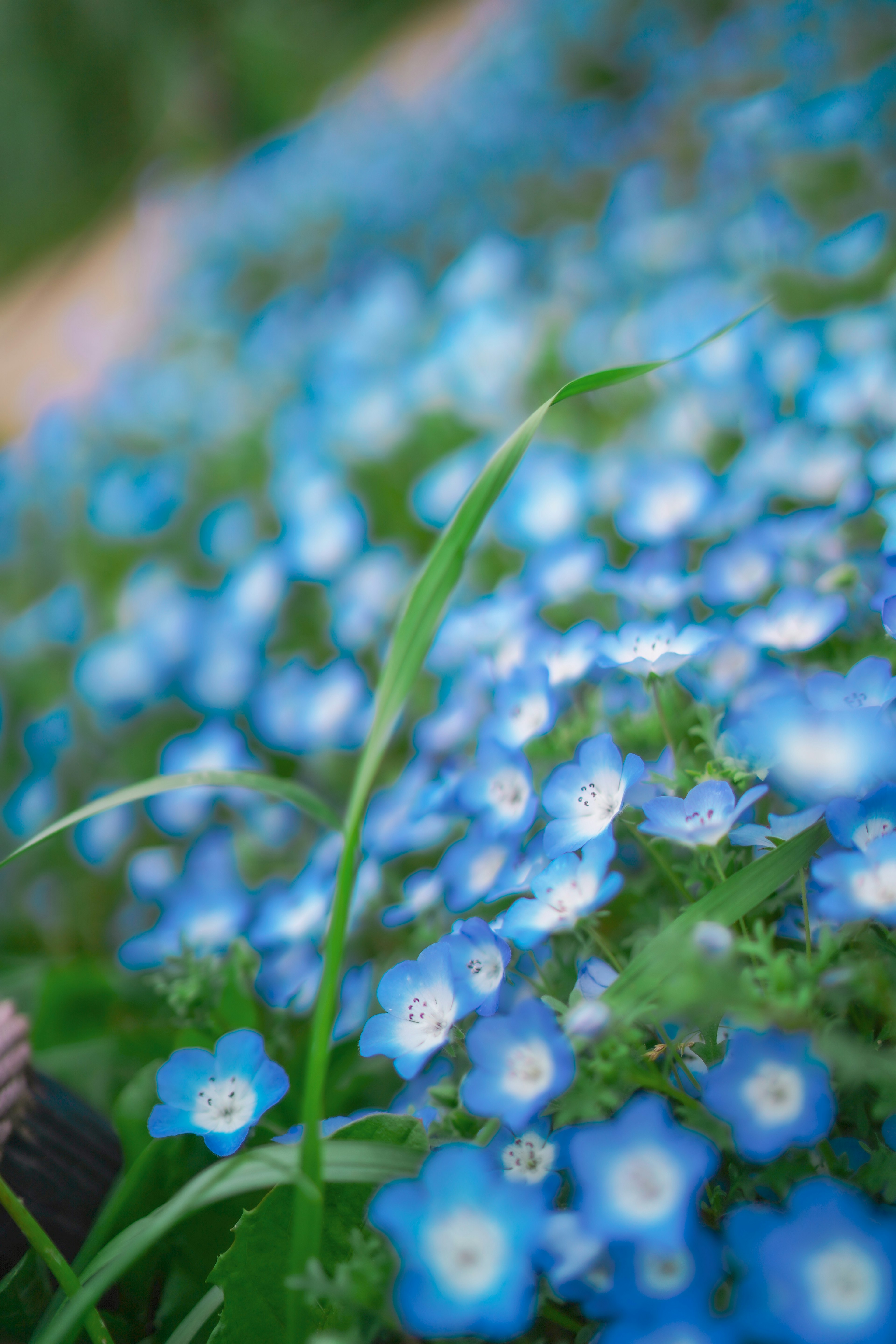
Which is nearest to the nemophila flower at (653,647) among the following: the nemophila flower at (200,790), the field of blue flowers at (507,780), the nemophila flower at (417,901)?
the field of blue flowers at (507,780)

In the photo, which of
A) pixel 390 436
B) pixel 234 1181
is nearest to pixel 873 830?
pixel 234 1181

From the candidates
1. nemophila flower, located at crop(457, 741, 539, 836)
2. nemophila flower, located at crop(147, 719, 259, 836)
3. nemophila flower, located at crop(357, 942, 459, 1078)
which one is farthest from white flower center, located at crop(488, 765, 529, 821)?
nemophila flower, located at crop(147, 719, 259, 836)

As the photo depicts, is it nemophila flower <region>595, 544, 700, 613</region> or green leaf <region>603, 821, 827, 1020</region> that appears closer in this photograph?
green leaf <region>603, 821, 827, 1020</region>

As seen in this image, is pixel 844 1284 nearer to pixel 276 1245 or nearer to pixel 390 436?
pixel 276 1245

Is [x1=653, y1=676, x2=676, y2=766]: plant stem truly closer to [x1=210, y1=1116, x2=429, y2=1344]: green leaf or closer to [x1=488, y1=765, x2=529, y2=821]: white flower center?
[x1=488, y1=765, x2=529, y2=821]: white flower center

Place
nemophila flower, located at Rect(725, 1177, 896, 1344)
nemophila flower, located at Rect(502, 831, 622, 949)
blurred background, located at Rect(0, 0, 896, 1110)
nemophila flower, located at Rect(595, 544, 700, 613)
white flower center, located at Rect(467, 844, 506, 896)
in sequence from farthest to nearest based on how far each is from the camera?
blurred background, located at Rect(0, 0, 896, 1110) → nemophila flower, located at Rect(595, 544, 700, 613) → white flower center, located at Rect(467, 844, 506, 896) → nemophila flower, located at Rect(502, 831, 622, 949) → nemophila flower, located at Rect(725, 1177, 896, 1344)

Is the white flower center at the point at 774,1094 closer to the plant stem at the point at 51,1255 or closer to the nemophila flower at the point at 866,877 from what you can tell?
the nemophila flower at the point at 866,877
